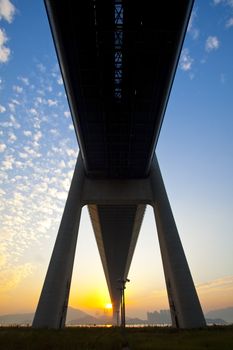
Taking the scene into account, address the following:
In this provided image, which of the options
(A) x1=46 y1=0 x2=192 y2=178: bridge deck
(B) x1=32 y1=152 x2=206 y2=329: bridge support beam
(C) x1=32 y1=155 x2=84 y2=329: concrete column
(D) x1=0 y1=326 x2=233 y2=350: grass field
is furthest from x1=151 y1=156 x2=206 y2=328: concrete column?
(D) x1=0 y1=326 x2=233 y2=350: grass field

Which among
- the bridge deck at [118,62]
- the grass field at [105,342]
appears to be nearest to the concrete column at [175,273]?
the bridge deck at [118,62]

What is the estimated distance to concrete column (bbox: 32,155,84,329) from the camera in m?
27.3

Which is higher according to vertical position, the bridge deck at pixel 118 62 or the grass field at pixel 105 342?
the bridge deck at pixel 118 62

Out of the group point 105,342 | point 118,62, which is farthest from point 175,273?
point 118,62

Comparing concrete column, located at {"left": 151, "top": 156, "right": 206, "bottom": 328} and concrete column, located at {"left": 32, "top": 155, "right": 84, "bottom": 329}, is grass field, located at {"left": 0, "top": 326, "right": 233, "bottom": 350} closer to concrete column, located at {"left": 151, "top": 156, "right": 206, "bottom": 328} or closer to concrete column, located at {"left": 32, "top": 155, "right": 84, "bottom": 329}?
concrete column, located at {"left": 32, "top": 155, "right": 84, "bottom": 329}

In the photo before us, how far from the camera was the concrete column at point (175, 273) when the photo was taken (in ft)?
91.0

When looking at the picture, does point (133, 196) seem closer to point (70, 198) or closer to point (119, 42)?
point (70, 198)

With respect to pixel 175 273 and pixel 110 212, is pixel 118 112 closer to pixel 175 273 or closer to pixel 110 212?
pixel 175 273

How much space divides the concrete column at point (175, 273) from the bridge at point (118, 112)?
3.3 inches

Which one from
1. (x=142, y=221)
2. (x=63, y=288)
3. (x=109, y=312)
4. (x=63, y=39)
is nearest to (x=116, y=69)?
(x=63, y=39)

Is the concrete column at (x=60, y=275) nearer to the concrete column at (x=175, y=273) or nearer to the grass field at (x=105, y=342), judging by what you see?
the concrete column at (x=175, y=273)

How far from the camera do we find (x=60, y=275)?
2905 centimetres

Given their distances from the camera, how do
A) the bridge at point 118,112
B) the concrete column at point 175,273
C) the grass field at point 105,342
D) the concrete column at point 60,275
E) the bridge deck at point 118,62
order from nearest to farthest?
1. the grass field at point 105,342
2. the bridge deck at point 118,62
3. the bridge at point 118,112
4. the concrete column at point 60,275
5. the concrete column at point 175,273

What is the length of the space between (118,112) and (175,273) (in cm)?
1512
